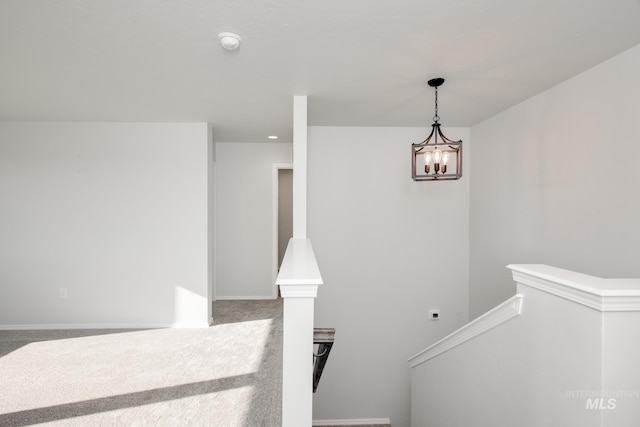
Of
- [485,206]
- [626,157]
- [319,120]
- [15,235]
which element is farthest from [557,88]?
[15,235]

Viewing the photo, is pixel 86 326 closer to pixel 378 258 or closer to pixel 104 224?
pixel 104 224

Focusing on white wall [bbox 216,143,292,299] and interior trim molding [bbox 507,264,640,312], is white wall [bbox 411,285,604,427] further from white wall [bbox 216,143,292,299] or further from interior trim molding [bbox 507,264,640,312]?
white wall [bbox 216,143,292,299]

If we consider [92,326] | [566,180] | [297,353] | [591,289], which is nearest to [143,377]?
[92,326]

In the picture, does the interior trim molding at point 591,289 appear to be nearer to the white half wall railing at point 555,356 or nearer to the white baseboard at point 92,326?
the white half wall railing at point 555,356

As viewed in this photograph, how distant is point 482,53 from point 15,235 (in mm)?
5049

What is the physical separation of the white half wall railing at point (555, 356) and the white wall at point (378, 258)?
6.01 feet

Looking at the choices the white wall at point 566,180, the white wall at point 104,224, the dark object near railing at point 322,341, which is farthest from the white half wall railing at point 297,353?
the white wall at point 104,224

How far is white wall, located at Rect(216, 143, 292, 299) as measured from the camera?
4.95 meters

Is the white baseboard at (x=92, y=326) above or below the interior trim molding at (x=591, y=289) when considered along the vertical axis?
below

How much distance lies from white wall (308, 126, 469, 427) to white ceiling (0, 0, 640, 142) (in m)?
0.94

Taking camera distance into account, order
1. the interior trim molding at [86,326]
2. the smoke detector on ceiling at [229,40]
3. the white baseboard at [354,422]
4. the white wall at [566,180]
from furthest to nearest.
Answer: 1. the white baseboard at [354,422]
2. the interior trim molding at [86,326]
3. the white wall at [566,180]
4. the smoke detector on ceiling at [229,40]

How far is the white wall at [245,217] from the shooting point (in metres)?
4.95

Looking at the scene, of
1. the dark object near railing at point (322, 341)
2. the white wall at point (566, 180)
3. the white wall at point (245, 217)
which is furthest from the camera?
the white wall at point (245, 217)

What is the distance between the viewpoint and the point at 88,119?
3.59m
